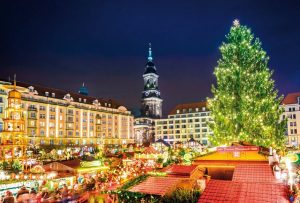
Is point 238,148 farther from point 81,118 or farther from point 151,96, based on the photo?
point 151,96

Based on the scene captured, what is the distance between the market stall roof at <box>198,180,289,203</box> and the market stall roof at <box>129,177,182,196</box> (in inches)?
70.4

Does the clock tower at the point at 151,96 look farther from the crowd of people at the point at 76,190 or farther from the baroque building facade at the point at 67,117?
the crowd of people at the point at 76,190

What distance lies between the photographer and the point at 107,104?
87875 mm

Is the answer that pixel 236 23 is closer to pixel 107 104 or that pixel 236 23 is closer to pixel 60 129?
pixel 60 129

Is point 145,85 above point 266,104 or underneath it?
above

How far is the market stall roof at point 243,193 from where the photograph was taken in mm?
6525

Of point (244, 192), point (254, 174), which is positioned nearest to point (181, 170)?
point (254, 174)

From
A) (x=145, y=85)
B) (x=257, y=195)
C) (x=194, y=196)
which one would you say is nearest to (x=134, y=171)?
(x=194, y=196)

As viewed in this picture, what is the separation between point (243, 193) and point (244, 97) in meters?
15.6

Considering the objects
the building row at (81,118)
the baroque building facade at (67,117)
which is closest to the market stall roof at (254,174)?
the building row at (81,118)

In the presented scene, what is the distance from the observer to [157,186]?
891 centimetres

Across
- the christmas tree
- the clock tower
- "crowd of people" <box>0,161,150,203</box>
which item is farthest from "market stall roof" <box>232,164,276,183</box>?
the clock tower

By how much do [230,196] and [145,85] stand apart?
426 ft

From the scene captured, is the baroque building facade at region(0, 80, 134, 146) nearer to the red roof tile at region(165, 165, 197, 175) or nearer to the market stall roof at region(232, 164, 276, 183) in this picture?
the red roof tile at region(165, 165, 197, 175)
